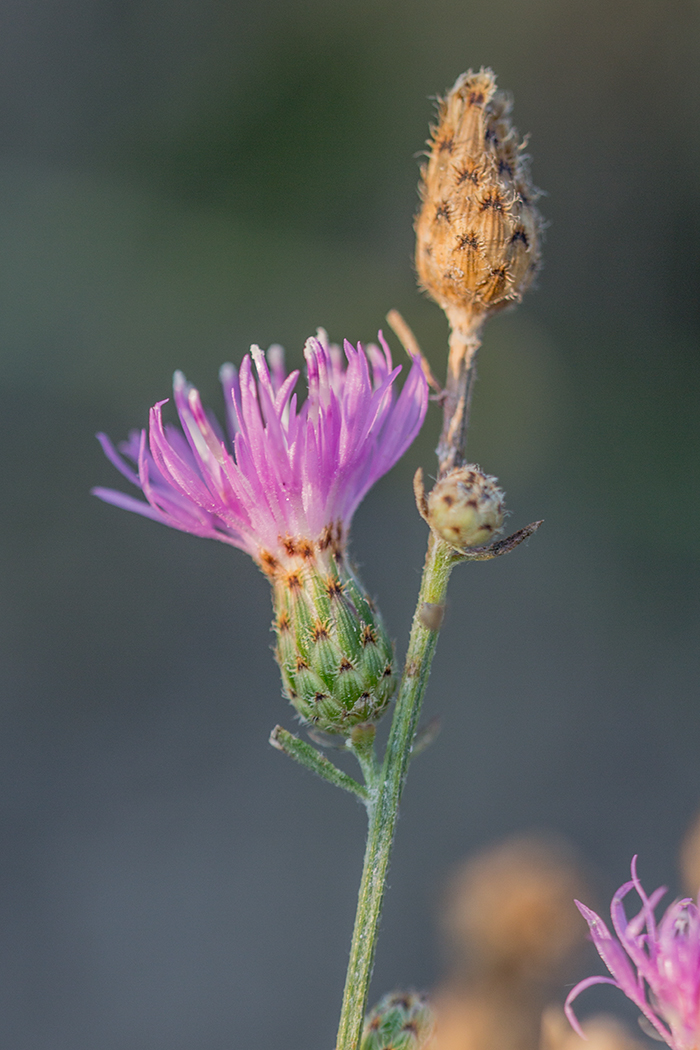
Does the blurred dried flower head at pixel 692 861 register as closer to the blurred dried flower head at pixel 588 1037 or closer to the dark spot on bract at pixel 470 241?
the blurred dried flower head at pixel 588 1037

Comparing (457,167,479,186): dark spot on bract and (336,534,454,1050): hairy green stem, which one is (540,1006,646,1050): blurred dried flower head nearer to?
(336,534,454,1050): hairy green stem

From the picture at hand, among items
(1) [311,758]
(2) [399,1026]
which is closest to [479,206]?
(1) [311,758]

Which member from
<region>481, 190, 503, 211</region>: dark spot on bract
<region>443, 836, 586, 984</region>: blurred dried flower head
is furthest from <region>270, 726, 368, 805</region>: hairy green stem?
<region>443, 836, 586, 984</region>: blurred dried flower head

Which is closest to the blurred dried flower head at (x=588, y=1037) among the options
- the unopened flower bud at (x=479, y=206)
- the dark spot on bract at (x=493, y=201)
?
the unopened flower bud at (x=479, y=206)

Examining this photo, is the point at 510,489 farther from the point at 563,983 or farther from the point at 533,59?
the point at 563,983

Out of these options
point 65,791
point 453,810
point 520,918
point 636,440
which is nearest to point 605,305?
point 636,440

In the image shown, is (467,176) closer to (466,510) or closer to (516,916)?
(466,510)
